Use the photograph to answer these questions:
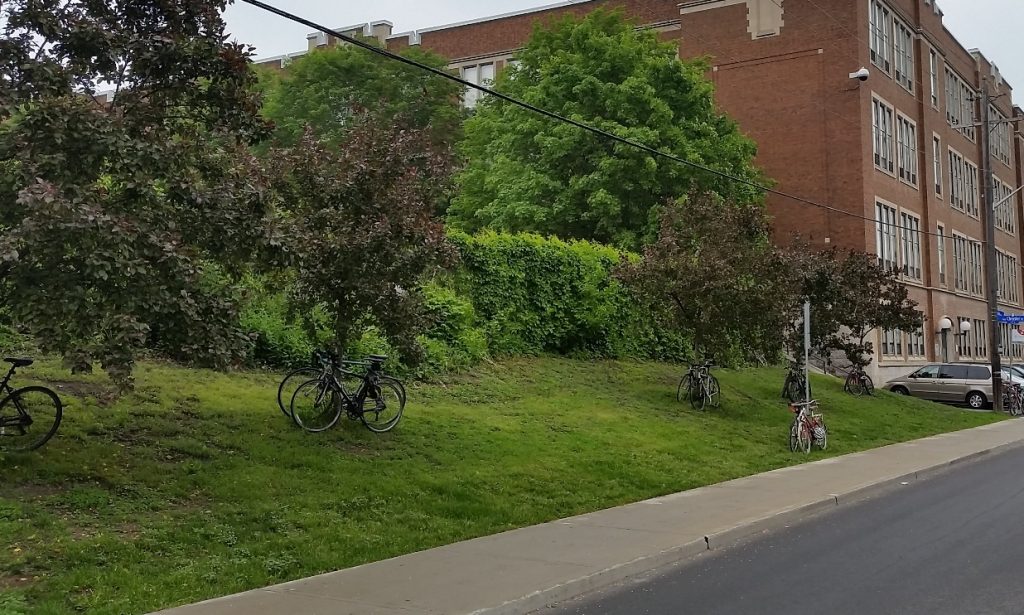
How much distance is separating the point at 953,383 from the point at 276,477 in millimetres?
27992

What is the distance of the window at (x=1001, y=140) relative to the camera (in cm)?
5347

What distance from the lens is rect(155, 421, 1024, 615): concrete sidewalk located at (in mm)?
6625

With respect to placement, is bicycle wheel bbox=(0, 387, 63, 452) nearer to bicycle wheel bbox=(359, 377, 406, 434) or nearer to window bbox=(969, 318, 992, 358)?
bicycle wheel bbox=(359, 377, 406, 434)

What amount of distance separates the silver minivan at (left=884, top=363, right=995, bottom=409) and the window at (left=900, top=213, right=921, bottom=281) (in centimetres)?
777

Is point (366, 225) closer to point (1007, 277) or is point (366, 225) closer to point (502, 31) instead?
point (502, 31)

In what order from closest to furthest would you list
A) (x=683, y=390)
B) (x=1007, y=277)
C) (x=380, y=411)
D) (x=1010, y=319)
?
1. (x=380, y=411)
2. (x=683, y=390)
3. (x=1010, y=319)
4. (x=1007, y=277)

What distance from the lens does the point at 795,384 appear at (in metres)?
23.6

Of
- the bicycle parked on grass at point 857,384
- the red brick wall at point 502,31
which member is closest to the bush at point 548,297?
the bicycle parked on grass at point 857,384

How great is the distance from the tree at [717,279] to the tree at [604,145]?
9004 millimetres

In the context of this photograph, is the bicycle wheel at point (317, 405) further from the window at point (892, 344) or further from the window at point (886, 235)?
the window at point (892, 344)

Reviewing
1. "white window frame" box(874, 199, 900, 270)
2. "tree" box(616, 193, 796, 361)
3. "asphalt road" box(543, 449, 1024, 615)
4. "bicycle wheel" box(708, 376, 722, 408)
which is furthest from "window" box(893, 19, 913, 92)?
"asphalt road" box(543, 449, 1024, 615)

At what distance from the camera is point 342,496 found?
31.7ft

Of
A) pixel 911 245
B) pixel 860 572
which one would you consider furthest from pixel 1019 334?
pixel 860 572

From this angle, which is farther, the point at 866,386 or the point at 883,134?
the point at 883,134
